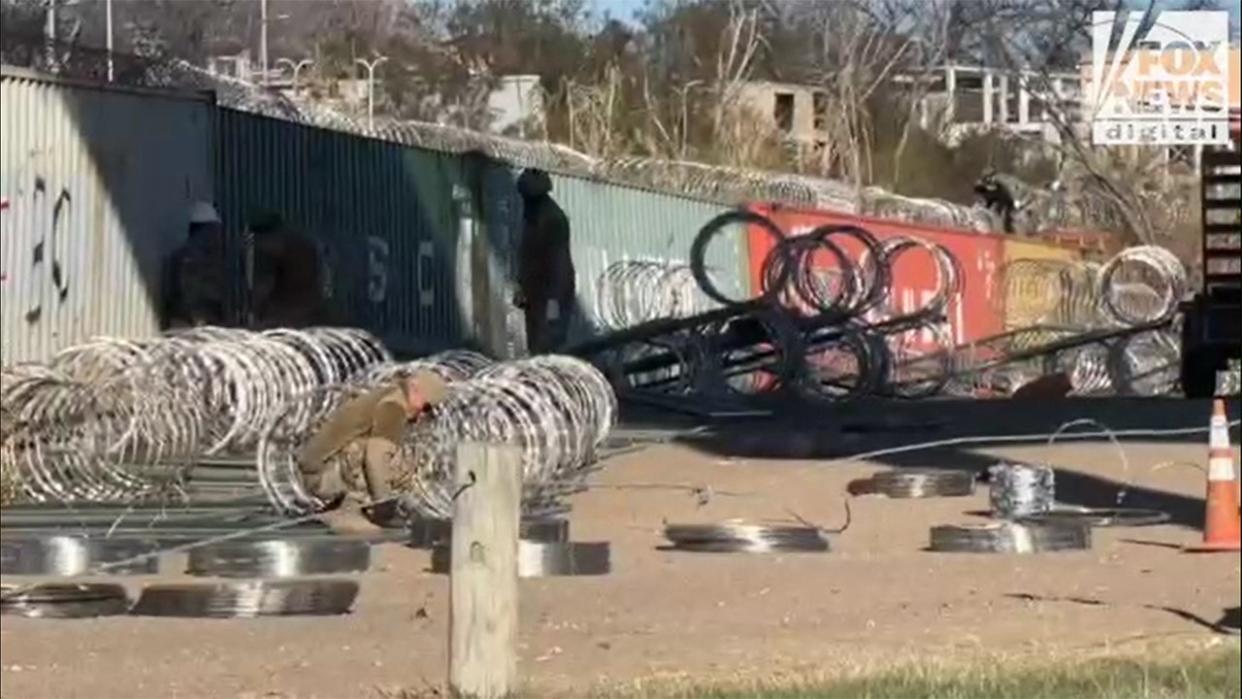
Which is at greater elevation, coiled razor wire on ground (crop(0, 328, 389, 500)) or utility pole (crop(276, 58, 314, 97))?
utility pole (crop(276, 58, 314, 97))

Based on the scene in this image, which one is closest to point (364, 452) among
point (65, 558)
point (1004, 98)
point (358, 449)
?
point (358, 449)

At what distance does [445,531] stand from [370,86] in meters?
10.6

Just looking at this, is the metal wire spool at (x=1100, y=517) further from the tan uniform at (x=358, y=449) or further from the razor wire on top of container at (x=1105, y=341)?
the razor wire on top of container at (x=1105, y=341)

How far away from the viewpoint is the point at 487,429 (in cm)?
1747

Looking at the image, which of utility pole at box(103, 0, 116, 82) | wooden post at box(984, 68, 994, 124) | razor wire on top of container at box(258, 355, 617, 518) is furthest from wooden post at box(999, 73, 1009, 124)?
utility pole at box(103, 0, 116, 82)

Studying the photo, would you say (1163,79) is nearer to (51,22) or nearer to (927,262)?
(51,22)

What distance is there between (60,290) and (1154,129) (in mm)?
9256

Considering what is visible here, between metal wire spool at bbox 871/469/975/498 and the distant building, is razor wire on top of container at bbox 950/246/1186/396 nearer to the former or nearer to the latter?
the distant building

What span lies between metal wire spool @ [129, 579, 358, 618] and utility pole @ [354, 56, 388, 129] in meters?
9.04

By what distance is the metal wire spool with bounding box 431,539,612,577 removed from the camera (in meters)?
15.1

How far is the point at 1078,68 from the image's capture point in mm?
18250

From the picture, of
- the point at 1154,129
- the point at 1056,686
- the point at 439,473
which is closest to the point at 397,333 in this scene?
the point at 439,473

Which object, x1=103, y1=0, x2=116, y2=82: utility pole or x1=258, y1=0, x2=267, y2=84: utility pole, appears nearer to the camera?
x1=103, y1=0, x2=116, y2=82: utility pole

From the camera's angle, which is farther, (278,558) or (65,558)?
(65,558)
